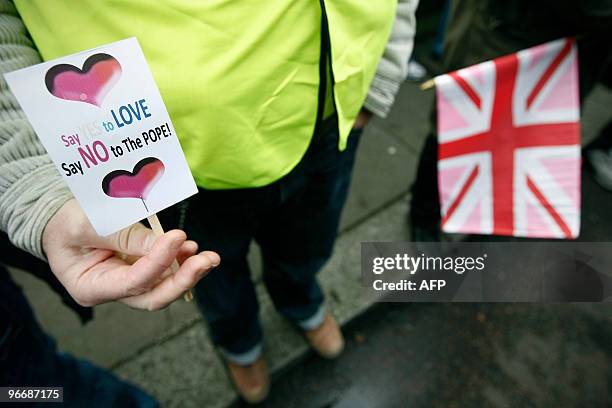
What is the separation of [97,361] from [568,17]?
→ 2.27 metres

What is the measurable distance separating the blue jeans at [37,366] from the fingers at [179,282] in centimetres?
56

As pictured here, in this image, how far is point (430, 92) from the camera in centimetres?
323

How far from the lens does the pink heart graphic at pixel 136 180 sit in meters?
0.63

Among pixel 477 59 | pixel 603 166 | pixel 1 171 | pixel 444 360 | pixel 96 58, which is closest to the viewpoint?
pixel 96 58

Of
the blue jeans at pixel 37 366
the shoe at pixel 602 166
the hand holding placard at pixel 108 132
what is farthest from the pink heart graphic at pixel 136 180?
the shoe at pixel 602 166

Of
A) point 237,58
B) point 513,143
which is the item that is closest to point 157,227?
point 237,58

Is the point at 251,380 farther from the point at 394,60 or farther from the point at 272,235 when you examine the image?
the point at 394,60

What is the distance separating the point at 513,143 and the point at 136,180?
149 cm

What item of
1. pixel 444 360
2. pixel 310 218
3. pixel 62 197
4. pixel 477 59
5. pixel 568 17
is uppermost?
pixel 62 197

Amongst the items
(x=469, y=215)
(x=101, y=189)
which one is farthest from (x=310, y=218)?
(x=469, y=215)

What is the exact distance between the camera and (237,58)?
27.7 inches

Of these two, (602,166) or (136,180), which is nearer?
(136,180)

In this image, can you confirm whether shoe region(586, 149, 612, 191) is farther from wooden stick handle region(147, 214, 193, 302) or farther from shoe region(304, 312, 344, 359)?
wooden stick handle region(147, 214, 193, 302)

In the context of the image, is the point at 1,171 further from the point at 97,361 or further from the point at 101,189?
the point at 97,361
